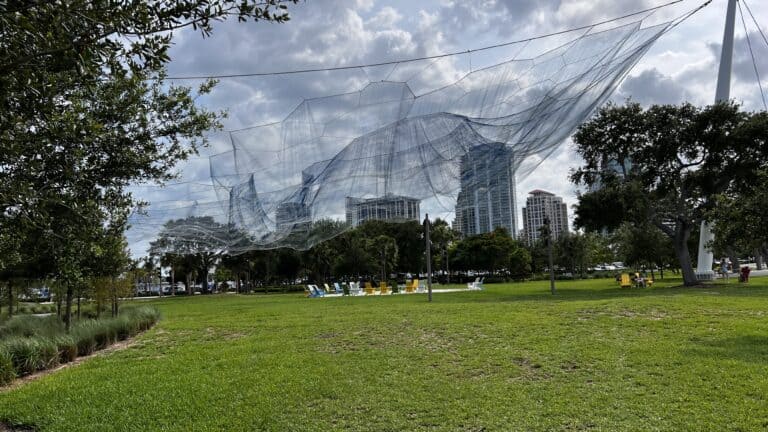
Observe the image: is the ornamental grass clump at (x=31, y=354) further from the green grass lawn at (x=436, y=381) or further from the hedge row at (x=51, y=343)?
the green grass lawn at (x=436, y=381)

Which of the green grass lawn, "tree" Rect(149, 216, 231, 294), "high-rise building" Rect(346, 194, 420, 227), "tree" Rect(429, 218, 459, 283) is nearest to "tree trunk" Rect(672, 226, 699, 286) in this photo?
the green grass lawn

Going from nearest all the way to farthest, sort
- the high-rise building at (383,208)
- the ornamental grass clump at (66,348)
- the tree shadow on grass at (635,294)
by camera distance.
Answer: the ornamental grass clump at (66,348) < the high-rise building at (383,208) < the tree shadow on grass at (635,294)

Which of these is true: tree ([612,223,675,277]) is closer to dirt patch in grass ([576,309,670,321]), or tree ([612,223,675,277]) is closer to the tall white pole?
the tall white pole

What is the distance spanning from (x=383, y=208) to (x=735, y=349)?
32.9 feet

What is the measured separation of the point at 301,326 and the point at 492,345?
747cm

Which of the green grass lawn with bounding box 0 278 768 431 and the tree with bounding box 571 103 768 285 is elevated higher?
the tree with bounding box 571 103 768 285

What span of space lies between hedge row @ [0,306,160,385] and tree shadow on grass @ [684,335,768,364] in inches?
568

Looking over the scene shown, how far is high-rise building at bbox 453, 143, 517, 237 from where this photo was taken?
15.0 m

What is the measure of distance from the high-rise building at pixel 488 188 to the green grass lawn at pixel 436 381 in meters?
3.49

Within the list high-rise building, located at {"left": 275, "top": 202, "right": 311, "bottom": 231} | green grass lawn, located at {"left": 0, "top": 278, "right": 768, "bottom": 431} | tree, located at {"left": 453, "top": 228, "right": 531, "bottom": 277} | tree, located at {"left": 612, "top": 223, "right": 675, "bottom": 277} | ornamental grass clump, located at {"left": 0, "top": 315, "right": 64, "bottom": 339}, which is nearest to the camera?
green grass lawn, located at {"left": 0, "top": 278, "right": 768, "bottom": 431}

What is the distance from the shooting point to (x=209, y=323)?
65.8 ft

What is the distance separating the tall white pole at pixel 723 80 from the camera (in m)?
33.9

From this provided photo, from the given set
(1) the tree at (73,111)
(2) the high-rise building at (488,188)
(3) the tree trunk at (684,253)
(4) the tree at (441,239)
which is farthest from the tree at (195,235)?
(4) the tree at (441,239)

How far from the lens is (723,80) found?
118 ft
